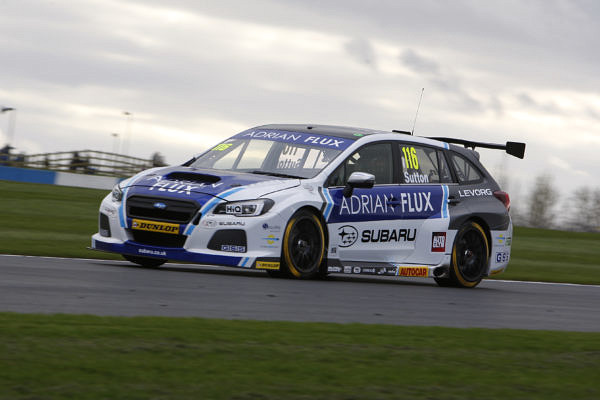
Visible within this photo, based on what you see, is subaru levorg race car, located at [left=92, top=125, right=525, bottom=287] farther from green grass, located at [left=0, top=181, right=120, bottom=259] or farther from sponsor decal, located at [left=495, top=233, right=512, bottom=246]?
green grass, located at [left=0, top=181, right=120, bottom=259]

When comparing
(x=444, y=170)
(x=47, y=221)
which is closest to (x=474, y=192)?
(x=444, y=170)

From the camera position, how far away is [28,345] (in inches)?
194

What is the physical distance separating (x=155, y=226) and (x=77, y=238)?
6142 millimetres

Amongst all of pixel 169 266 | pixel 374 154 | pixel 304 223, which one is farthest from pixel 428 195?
pixel 169 266

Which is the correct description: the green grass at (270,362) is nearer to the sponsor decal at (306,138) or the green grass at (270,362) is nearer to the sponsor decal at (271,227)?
the sponsor decal at (271,227)

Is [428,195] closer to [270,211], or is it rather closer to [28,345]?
[270,211]

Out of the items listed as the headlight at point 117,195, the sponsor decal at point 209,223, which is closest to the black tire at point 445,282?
the sponsor decal at point 209,223

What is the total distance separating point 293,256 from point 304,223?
36cm

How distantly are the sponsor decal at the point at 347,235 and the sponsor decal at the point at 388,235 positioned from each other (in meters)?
0.14

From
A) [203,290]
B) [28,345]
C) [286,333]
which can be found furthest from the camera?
[203,290]

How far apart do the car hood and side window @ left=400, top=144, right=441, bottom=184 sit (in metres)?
1.84

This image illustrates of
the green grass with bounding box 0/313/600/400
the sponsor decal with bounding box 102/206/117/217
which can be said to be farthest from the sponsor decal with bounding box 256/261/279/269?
the green grass with bounding box 0/313/600/400

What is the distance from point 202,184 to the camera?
1027cm

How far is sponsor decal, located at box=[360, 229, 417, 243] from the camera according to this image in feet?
36.7
